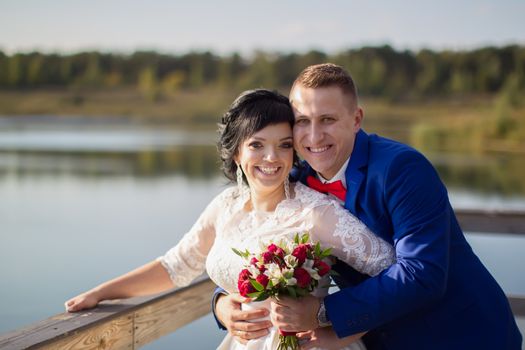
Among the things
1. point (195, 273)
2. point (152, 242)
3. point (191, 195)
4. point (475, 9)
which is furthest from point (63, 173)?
point (475, 9)

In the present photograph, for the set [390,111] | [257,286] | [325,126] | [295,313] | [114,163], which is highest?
[325,126]

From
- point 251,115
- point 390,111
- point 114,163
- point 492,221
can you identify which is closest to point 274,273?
point 251,115

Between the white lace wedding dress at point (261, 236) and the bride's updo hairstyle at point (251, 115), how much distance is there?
0.27 metres

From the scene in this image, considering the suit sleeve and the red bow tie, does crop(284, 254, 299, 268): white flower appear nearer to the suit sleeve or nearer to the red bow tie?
the suit sleeve

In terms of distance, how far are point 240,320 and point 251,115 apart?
78 cm

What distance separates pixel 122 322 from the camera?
8.44 feet

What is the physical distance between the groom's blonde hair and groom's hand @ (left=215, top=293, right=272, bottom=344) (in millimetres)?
836

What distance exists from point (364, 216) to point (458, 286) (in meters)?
0.40

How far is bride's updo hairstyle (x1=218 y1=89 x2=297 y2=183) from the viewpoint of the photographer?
8.16 ft

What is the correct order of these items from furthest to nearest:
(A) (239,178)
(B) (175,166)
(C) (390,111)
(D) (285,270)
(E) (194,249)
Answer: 1. (C) (390,111)
2. (B) (175,166)
3. (E) (194,249)
4. (A) (239,178)
5. (D) (285,270)

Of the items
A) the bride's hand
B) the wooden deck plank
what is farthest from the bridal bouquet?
the wooden deck plank

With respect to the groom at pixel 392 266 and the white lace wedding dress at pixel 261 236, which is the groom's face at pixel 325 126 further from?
the white lace wedding dress at pixel 261 236

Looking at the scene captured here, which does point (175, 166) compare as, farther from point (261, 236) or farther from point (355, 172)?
point (355, 172)

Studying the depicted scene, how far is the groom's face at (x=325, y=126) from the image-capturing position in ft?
7.79
